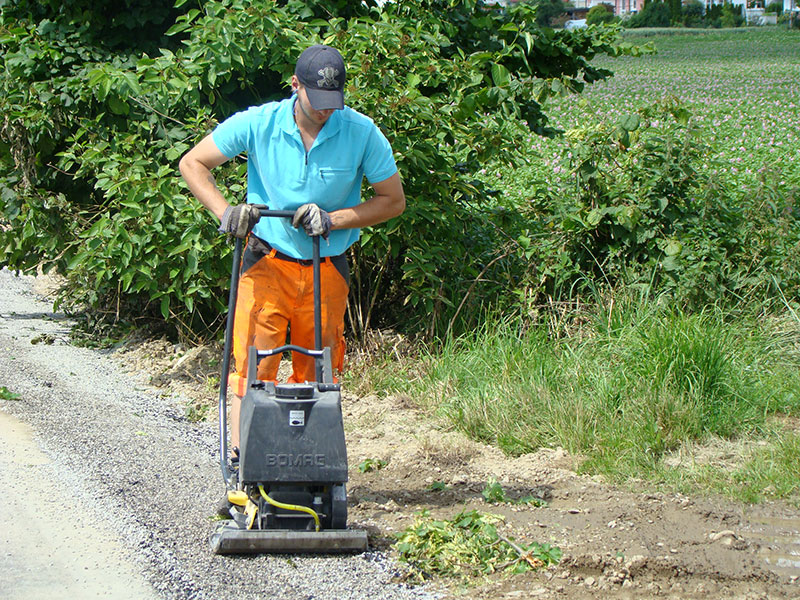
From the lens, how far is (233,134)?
14.5 ft

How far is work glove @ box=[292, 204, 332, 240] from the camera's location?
422cm

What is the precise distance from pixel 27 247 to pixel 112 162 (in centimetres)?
147

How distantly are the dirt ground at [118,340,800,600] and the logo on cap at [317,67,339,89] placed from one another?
191 cm

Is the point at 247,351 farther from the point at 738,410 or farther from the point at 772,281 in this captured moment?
the point at 772,281

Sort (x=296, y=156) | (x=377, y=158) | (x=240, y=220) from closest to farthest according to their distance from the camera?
(x=240, y=220) → (x=296, y=156) → (x=377, y=158)

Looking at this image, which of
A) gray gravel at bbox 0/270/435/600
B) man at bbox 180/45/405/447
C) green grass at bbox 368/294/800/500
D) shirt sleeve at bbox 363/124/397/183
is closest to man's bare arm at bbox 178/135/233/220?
man at bbox 180/45/405/447

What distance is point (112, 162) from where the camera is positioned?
729 cm

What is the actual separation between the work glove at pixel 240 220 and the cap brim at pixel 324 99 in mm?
494

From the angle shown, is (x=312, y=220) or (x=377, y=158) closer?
(x=312, y=220)

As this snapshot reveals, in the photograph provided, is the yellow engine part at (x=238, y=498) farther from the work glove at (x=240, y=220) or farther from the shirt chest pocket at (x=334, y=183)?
the shirt chest pocket at (x=334, y=183)

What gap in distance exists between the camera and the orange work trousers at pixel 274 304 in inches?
179

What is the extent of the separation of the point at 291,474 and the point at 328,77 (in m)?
1.61

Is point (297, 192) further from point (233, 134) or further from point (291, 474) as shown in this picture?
point (291, 474)

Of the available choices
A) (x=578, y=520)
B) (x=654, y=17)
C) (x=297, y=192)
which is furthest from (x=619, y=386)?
(x=654, y=17)
